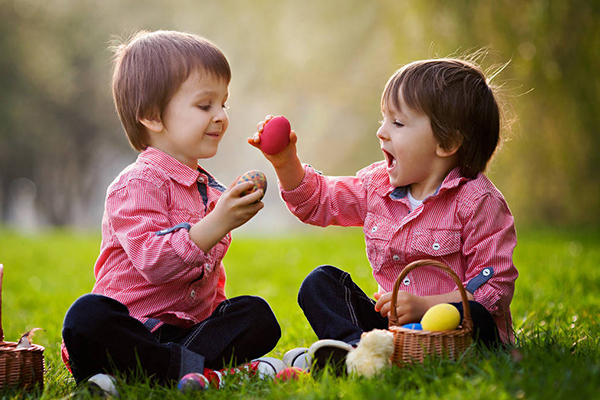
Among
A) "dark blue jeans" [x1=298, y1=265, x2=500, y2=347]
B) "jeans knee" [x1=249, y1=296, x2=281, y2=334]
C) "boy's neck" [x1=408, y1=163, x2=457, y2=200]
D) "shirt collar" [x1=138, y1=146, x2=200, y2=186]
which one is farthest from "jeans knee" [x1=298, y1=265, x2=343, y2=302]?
"shirt collar" [x1=138, y1=146, x2=200, y2=186]

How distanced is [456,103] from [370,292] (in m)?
2.19

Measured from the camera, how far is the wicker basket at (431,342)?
202cm

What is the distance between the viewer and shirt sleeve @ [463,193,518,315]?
227cm

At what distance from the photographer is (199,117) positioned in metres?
2.51

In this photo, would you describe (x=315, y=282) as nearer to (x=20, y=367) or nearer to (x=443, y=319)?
(x=443, y=319)

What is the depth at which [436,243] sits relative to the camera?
2.42 metres

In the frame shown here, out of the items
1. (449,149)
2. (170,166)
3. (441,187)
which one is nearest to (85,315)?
(170,166)

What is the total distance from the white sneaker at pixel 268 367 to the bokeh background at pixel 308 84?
1.47 m

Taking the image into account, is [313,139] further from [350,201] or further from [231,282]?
[350,201]

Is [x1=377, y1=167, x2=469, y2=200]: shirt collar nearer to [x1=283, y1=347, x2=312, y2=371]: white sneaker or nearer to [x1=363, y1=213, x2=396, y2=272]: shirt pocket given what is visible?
[x1=363, y1=213, x2=396, y2=272]: shirt pocket

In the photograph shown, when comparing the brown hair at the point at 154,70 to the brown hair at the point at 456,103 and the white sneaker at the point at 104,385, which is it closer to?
the brown hair at the point at 456,103

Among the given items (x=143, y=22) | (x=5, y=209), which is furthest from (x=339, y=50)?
(x=5, y=209)

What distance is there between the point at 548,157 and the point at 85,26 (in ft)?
41.4

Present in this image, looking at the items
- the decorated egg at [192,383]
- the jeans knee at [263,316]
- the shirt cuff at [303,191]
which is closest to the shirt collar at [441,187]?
the shirt cuff at [303,191]
